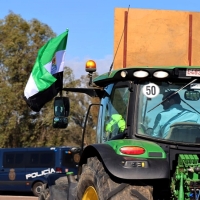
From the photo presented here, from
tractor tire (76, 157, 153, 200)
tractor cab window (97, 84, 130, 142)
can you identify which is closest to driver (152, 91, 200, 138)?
tractor cab window (97, 84, 130, 142)

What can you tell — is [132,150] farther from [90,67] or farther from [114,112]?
[90,67]

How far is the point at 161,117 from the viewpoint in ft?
19.4

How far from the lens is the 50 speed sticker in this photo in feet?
19.4

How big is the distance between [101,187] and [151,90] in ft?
4.00

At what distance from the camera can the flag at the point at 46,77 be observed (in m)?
8.28

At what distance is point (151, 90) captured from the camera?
5.91 meters

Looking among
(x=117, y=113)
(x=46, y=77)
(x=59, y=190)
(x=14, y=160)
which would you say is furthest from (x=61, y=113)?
(x=14, y=160)

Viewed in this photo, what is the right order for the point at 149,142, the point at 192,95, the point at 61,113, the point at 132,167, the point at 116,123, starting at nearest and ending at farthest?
the point at 132,167, the point at 149,142, the point at 192,95, the point at 116,123, the point at 61,113

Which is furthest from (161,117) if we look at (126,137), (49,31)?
(49,31)

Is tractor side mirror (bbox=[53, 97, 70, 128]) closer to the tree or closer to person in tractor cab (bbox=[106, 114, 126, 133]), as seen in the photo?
person in tractor cab (bbox=[106, 114, 126, 133])

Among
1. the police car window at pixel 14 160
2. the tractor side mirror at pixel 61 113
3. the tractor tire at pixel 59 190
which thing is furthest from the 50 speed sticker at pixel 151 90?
the police car window at pixel 14 160

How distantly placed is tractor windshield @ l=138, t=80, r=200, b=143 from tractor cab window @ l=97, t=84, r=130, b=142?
245 millimetres

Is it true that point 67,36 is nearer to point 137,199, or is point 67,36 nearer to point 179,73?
point 179,73

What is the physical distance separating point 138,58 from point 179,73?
160 centimetres
